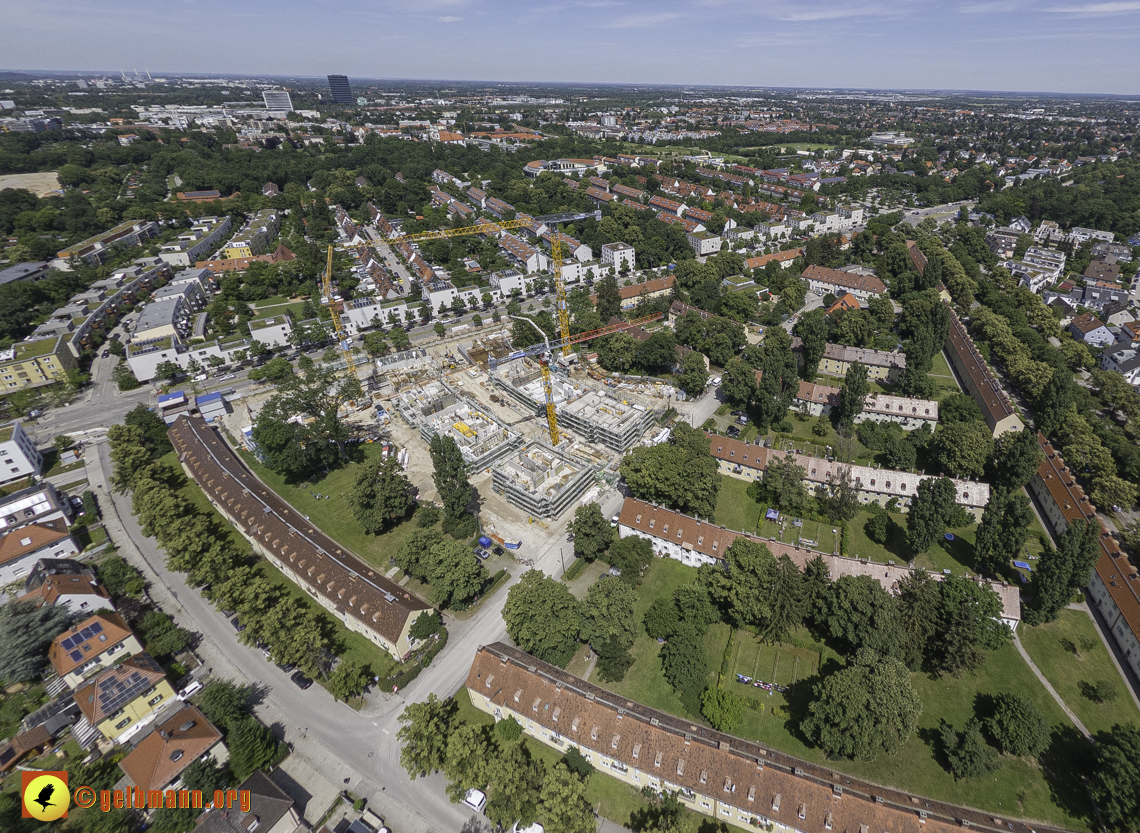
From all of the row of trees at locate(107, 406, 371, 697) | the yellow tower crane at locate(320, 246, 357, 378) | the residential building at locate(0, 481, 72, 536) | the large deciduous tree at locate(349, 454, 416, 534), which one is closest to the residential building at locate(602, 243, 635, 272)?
the yellow tower crane at locate(320, 246, 357, 378)

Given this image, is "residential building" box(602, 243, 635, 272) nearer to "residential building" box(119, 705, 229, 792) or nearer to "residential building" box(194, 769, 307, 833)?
"residential building" box(119, 705, 229, 792)

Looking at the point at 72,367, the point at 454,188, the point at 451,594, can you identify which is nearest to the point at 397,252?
the point at 454,188

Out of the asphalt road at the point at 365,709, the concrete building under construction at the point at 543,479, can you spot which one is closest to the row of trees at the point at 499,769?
the asphalt road at the point at 365,709

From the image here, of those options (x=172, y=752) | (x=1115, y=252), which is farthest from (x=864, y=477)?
(x=1115, y=252)

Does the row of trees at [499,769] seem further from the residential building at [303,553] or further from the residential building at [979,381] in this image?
the residential building at [979,381]

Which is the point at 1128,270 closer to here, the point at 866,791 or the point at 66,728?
the point at 866,791

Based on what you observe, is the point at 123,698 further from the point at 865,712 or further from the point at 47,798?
the point at 865,712
